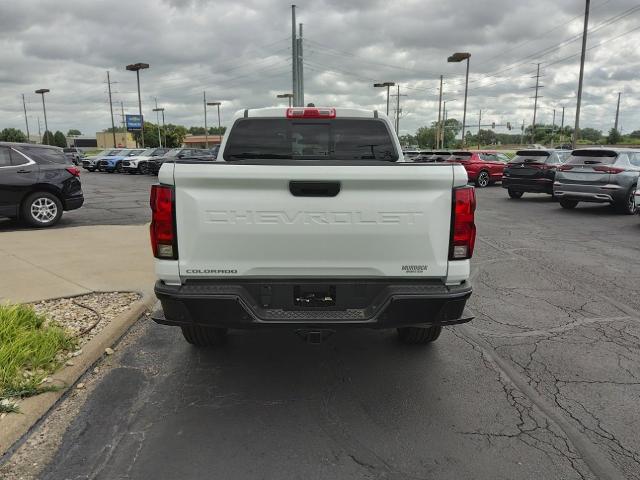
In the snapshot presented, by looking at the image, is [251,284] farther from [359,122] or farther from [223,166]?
[359,122]

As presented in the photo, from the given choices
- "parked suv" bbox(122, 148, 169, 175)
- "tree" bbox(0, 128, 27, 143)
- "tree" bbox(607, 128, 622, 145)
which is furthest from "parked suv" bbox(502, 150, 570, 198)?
"tree" bbox(0, 128, 27, 143)

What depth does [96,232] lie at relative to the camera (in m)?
10.1

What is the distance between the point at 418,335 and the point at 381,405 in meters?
1.05

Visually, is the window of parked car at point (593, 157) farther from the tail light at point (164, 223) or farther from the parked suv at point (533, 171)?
the tail light at point (164, 223)

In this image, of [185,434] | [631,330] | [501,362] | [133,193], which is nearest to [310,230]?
[185,434]

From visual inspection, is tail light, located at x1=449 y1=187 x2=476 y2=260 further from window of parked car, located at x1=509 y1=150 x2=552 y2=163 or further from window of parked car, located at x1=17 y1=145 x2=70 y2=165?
window of parked car, located at x1=509 y1=150 x2=552 y2=163

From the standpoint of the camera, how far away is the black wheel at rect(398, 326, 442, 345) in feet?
14.3

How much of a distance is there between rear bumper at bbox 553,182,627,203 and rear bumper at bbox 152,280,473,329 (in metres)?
12.1

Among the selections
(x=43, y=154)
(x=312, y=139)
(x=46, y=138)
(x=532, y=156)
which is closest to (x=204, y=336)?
(x=312, y=139)

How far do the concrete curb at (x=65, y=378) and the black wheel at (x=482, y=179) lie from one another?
840 inches

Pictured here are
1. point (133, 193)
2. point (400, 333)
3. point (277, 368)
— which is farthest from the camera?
point (133, 193)

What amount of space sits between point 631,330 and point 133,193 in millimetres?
18746

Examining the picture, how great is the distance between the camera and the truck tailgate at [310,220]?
3.10 metres

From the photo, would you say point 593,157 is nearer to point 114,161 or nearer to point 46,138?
point 114,161
